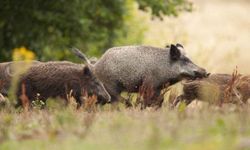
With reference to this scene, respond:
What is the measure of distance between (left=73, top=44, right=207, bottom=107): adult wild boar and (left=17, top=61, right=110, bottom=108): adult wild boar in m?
0.25

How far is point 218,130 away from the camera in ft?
29.8

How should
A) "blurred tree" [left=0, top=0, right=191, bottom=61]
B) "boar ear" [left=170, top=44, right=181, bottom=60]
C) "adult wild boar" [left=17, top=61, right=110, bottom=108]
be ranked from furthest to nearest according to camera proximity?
"blurred tree" [left=0, top=0, right=191, bottom=61] → "boar ear" [left=170, top=44, right=181, bottom=60] → "adult wild boar" [left=17, top=61, right=110, bottom=108]

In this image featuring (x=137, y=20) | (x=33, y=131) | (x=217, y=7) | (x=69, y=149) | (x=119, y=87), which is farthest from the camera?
(x=217, y=7)

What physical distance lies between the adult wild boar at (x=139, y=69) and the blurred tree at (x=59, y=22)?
9679 millimetres

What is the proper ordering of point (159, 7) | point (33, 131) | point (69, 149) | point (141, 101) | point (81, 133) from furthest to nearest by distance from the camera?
point (159, 7) < point (141, 101) < point (33, 131) < point (81, 133) < point (69, 149)

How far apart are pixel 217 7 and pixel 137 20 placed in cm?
2100

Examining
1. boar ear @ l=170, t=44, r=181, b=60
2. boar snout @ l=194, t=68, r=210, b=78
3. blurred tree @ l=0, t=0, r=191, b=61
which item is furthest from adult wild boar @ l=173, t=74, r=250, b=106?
blurred tree @ l=0, t=0, r=191, b=61

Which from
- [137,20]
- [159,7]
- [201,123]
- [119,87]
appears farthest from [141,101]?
[137,20]

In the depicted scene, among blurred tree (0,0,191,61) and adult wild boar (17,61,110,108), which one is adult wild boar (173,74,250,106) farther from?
blurred tree (0,0,191,61)

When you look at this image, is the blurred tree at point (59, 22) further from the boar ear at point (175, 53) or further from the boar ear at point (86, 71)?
the boar ear at point (86, 71)

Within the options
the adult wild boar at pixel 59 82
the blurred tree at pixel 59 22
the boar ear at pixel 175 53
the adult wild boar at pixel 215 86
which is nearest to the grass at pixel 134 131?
the adult wild boar at pixel 215 86

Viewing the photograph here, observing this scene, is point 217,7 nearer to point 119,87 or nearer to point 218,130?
point 119,87

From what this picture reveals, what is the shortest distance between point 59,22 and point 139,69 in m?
10.7

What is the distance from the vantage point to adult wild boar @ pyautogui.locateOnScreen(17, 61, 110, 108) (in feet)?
49.4
